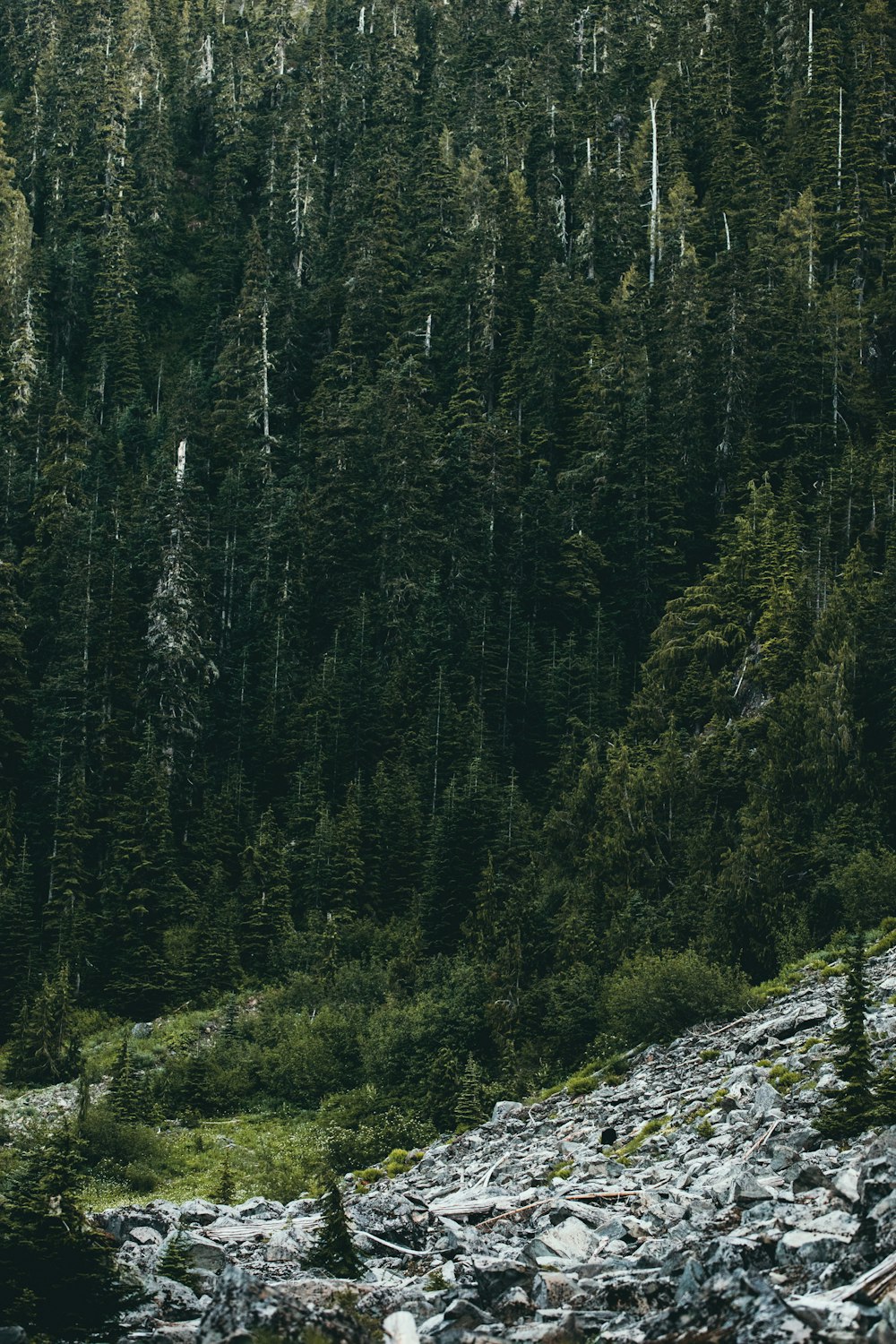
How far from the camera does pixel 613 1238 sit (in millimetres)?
17453

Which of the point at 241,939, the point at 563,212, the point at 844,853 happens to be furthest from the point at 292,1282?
the point at 563,212

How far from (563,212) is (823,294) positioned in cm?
2855

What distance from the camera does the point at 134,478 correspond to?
311ft

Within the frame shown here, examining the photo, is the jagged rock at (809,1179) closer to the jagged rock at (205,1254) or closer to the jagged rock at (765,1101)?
the jagged rock at (765,1101)

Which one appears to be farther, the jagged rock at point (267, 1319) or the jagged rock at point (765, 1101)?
the jagged rock at point (765, 1101)

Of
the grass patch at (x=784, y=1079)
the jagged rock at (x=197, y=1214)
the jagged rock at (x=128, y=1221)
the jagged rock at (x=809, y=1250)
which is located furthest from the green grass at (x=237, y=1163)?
the jagged rock at (x=809, y=1250)

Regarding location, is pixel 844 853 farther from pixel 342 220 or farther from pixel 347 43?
pixel 347 43

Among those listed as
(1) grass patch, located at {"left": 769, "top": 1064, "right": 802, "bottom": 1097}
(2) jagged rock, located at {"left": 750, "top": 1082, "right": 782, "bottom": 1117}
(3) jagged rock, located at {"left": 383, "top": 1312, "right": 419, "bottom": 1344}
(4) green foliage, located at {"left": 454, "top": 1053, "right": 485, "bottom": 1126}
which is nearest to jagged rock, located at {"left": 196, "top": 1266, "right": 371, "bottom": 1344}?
(3) jagged rock, located at {"left": 383, "top": 1312, "right": 419, "bottom": 1344}

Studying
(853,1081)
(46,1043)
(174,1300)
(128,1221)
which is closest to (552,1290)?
(174,1300)

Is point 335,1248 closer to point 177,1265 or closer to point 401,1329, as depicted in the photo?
point 177,1265

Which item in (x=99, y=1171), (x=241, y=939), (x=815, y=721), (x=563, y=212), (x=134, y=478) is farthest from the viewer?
(x=563, y=212)

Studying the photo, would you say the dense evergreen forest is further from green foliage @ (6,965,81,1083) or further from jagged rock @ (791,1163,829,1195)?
jagged rock @ (791,1163,829,1195)

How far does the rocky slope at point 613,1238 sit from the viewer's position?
43.1 feet

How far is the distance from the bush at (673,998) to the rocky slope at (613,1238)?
28.8 ft
